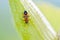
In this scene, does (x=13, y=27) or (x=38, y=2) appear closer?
(x=13, y=27)

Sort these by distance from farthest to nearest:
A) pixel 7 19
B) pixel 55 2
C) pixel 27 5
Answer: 1. pixel 55 2
2. pixel 27 5
3. pixel 7 19

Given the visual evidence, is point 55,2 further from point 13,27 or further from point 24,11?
point 13,27

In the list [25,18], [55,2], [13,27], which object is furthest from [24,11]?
[55,2]

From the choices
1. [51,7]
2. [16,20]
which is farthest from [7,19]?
[51,7]

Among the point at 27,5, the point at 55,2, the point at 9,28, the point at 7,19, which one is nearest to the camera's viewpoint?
the point at 9,28

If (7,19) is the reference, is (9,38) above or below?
below

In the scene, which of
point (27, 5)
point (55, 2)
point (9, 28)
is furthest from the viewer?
point (55, 2)

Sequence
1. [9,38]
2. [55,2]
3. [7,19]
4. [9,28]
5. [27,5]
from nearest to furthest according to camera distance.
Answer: [9,38] < [9,28] < [7,19] < [27,5] < [55,2]

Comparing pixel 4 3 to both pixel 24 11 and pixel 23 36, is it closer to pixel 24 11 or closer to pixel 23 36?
pixel 24 11

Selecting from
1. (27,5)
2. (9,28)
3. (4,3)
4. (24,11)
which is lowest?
(9,28)
